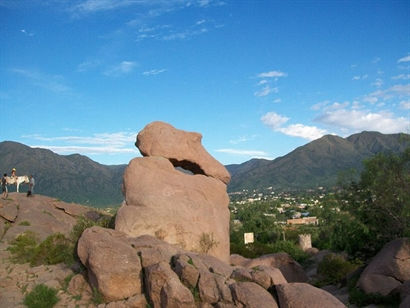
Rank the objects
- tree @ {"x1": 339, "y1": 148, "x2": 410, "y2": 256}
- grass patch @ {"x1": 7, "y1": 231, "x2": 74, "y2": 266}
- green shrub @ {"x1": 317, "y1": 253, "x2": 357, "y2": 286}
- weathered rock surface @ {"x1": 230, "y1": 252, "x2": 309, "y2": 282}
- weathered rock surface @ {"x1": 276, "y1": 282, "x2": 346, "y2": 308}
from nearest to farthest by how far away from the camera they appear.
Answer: weathered rock surface @ {"x1": 276, "y1": 282, "x2": 346, "y2": 308}
grass patch @ {"x1": 7, "y1": 231, "x2": 74, "y2": 266}
tree @ {"x1": 339, "y1": 148, "x2": 410, "y2": 256}
weathered rock surface @ {"x1": 230, "y1": 252, "x2": 309, "y2": 282}
green shrub @ {"x1": 317, "y1": 253, "x2": 357, "y2": 286}

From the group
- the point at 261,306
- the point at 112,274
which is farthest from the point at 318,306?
the point at 112,274

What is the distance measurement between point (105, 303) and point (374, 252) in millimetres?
15767

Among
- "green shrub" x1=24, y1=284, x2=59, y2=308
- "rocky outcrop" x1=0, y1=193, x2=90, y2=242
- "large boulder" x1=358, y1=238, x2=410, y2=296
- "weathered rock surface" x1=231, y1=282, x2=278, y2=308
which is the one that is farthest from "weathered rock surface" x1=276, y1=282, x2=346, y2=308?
"rocky outcrop" x1=0, y1=193, x2=90, y2=242

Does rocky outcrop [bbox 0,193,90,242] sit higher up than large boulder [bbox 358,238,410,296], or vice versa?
rocky outcrop [bbox 0,193,90,242]

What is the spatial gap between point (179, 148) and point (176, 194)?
2.84 m

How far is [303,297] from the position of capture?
10.4 metres

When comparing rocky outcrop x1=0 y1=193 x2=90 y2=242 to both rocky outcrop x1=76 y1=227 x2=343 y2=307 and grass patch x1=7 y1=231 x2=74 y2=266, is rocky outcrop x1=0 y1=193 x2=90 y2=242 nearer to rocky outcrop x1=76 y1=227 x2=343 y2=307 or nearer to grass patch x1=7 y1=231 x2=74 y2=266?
grass patch x1=7 y1=231 x2=74 y2=266

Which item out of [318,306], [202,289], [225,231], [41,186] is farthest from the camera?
[41,186]

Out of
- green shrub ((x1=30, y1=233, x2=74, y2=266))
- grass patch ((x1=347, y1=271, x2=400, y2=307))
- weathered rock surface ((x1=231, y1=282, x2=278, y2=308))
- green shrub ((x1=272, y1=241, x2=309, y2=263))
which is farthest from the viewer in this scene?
green shrub ((x1=272, y1=241, x2=309, y2=263))

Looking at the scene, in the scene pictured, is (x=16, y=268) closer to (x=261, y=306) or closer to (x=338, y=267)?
(x=261, y=306)

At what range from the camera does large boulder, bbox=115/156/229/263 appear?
1517 centimetres

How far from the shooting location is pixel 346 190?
72.0 ft

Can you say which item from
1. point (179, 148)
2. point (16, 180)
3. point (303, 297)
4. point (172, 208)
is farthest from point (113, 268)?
point (16, 180)

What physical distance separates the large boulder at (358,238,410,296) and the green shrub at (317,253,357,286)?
15.9 feet
